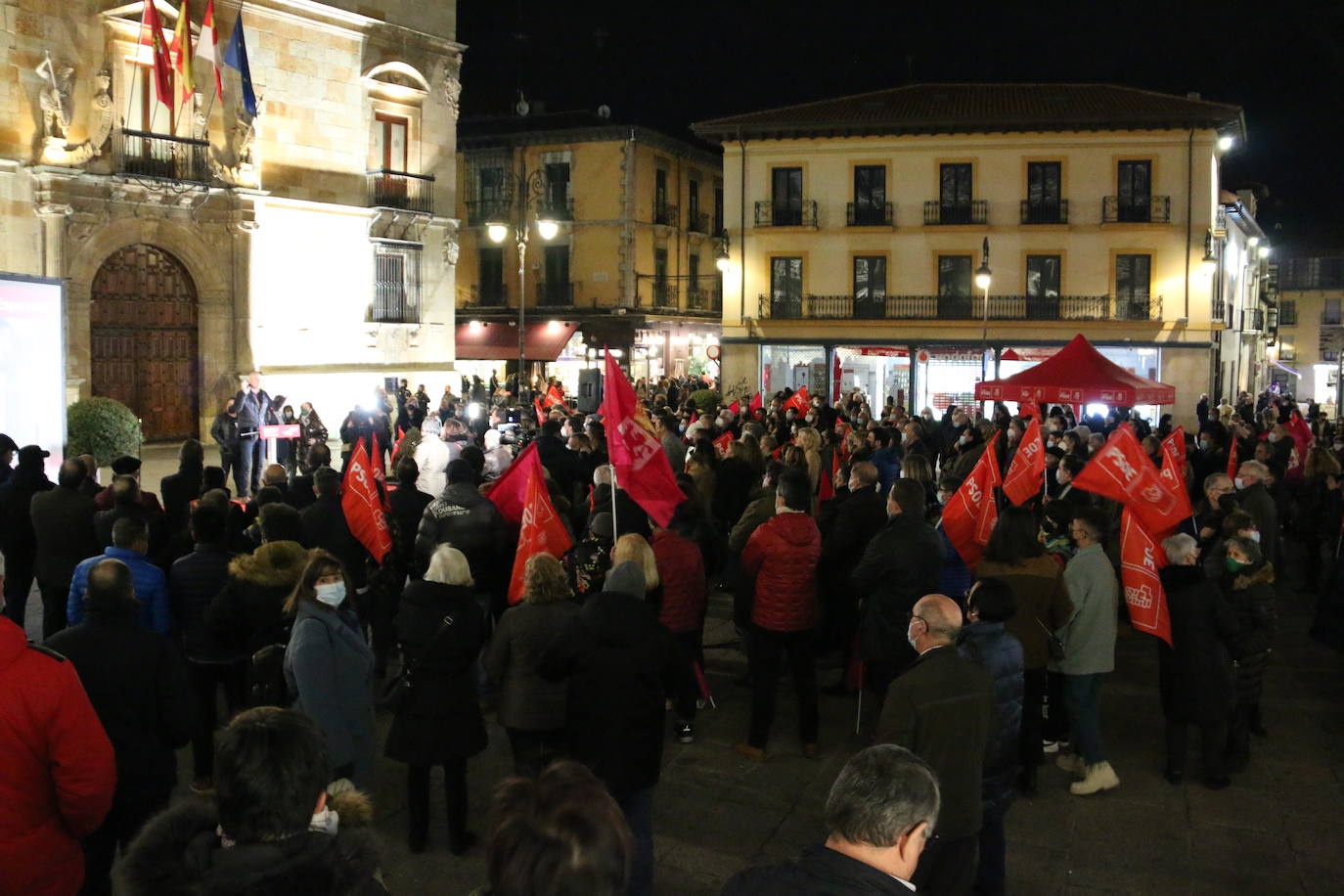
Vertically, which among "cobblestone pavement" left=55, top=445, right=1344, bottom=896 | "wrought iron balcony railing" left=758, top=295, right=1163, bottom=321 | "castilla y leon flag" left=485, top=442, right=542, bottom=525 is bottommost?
"cobblestone pavement" left=55, top=445, right=1344, bottom=896

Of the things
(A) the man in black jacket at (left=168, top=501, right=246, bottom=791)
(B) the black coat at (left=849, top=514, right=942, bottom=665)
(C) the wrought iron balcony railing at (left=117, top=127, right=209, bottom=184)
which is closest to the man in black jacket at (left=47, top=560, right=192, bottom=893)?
(A) the man in black jacket at (left=168, top=501, right=246, bottom=791)

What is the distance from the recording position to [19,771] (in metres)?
3.90

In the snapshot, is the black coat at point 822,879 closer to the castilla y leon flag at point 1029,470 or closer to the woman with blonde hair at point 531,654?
the woman with blonde hair at point 531,654

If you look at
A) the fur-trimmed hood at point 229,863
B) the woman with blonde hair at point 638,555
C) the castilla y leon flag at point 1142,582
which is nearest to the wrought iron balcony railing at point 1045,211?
the castilla y leon flag at point 1142,582

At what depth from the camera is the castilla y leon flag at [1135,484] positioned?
329 inches

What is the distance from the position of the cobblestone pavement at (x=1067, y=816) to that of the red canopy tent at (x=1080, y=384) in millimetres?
8179

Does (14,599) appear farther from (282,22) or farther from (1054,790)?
(282,22)

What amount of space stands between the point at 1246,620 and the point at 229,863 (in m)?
6.58

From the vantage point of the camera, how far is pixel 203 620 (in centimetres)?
662

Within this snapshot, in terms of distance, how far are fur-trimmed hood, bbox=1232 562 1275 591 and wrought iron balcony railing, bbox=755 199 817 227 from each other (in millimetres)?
30313

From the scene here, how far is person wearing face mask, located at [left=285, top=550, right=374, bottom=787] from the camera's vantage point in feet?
17.3

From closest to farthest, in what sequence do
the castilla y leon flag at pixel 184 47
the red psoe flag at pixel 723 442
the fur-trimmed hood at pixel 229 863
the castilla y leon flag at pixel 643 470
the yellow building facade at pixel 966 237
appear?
1. the fur-trimmed hood at pixel 229 863
2. the castilla y leon flag at pixel 643 470
3. the red psoe flag at pixel 723 442
4. the castilla y leon flag at pixel 184 47
5. the yellow building facade at pixel 966 237

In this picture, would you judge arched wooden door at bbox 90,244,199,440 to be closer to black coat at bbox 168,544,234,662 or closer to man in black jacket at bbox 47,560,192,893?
black coat at bbox 168,544,234,662

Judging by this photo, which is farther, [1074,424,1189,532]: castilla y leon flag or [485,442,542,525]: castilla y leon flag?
[485,442,542,525]: castilla y leon flag
